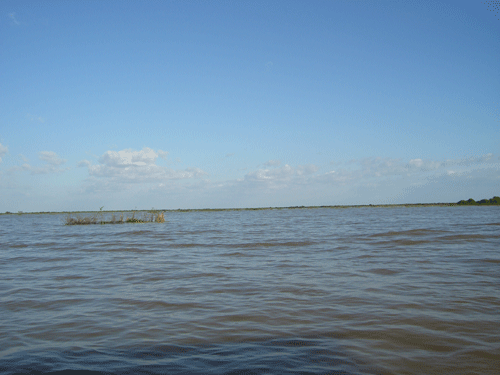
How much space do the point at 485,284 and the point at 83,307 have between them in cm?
999

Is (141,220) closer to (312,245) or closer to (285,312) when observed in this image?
(312,245)

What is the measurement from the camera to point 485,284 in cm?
872

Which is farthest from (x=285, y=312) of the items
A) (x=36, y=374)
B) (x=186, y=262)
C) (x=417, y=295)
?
(x=186, y=262)

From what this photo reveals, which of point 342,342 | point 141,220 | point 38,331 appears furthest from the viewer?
point 141,220

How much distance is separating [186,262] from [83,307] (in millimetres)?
5981

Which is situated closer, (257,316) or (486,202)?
(257,316)

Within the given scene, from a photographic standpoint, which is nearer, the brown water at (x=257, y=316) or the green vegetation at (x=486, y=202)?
the brown water at (x=257, y=316)

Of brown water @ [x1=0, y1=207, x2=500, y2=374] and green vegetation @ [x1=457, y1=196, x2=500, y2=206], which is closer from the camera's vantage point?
brown water @ [x1=0, y1=207, x2=500, y2=374]

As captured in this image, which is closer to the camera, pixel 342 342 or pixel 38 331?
pixel 342 342

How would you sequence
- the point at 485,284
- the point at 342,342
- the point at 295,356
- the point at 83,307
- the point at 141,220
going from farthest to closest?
the point at 141,220 → the point at 485,284 → the point at 83,307 → the point at 342,342 → the point at 295,356

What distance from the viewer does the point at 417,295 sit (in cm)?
785

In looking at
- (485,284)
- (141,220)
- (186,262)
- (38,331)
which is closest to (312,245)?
(186,262)

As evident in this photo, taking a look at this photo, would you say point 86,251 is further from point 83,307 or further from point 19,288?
point 83,307

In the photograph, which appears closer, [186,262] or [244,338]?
[244,338]
